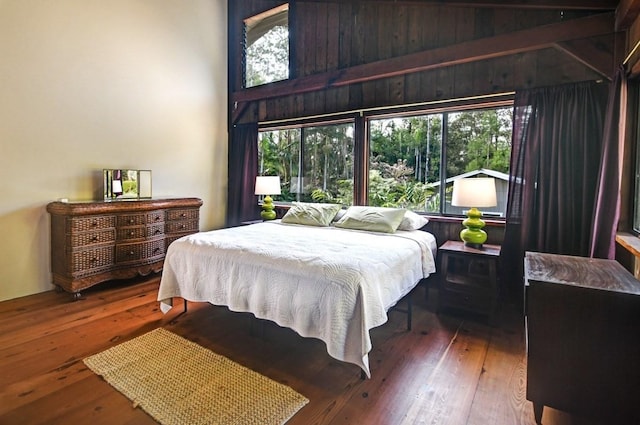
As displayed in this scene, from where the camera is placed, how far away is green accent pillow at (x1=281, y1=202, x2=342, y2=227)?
12.2 feet

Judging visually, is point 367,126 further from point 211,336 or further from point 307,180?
point 211,336

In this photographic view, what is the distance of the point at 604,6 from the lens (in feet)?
8.38

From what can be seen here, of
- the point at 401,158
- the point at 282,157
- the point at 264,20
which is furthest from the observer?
the point at 264,20

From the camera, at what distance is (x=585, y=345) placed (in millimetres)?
1500

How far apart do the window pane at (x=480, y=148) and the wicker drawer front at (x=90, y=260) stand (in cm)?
363

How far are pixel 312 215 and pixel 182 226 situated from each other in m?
1.76

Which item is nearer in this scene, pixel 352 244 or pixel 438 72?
pixel 352 244

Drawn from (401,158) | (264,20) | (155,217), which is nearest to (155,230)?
(155,217)

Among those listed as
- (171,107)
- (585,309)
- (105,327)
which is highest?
(171,107)

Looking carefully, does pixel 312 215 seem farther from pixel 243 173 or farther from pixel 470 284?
pixel 243 173

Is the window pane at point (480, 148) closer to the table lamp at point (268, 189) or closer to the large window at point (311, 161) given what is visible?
the large window at point (311, 161)

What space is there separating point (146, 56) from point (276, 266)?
11.8 ft

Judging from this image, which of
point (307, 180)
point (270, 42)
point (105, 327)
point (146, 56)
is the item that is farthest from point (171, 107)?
point (105, 327)

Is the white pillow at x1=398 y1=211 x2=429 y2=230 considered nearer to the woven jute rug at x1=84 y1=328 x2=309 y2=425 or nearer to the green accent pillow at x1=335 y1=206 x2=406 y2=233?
the green accent pillow at x1=335 y1=206 x2=406 y2=233
